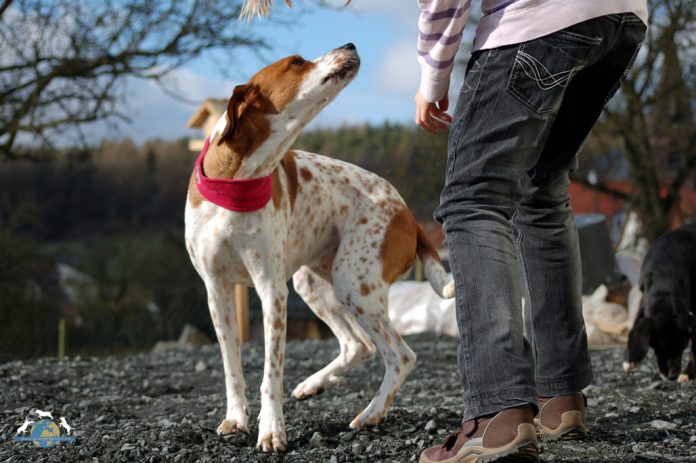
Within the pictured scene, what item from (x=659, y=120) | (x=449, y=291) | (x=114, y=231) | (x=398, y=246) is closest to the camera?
(x=449, y=291)

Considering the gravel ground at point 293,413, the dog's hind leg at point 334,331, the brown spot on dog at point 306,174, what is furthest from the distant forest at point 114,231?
the brown spot on dog at point 306,174

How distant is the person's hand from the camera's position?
8.30ft

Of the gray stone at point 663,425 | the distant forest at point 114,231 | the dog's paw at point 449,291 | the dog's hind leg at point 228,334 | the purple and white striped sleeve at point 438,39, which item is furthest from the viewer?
the distant forest at point 114,231

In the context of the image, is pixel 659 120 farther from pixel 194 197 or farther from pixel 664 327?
pixel 194 197

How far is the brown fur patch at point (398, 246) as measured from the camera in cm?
388

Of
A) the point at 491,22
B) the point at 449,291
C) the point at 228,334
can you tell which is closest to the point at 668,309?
the point at 449,291

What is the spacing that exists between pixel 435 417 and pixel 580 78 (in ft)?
5.50

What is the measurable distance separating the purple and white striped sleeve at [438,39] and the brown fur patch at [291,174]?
1427 millimetres

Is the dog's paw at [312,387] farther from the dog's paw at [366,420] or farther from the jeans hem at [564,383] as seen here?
the jeans hem at [564,383]

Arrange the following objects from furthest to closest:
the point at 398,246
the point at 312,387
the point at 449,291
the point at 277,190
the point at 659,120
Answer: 1. the point at 659,120
2. the point at 312,387
3. the point at 398,246
4. the point at 449,291
5. the point at 277,190

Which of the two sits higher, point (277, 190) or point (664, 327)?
point (277, 190)

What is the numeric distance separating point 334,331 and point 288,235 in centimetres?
77

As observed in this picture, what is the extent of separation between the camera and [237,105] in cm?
343

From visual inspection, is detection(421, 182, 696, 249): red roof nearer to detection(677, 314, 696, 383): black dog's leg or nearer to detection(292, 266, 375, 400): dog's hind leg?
detection(677, 314, 696, 383): black dog's leg
